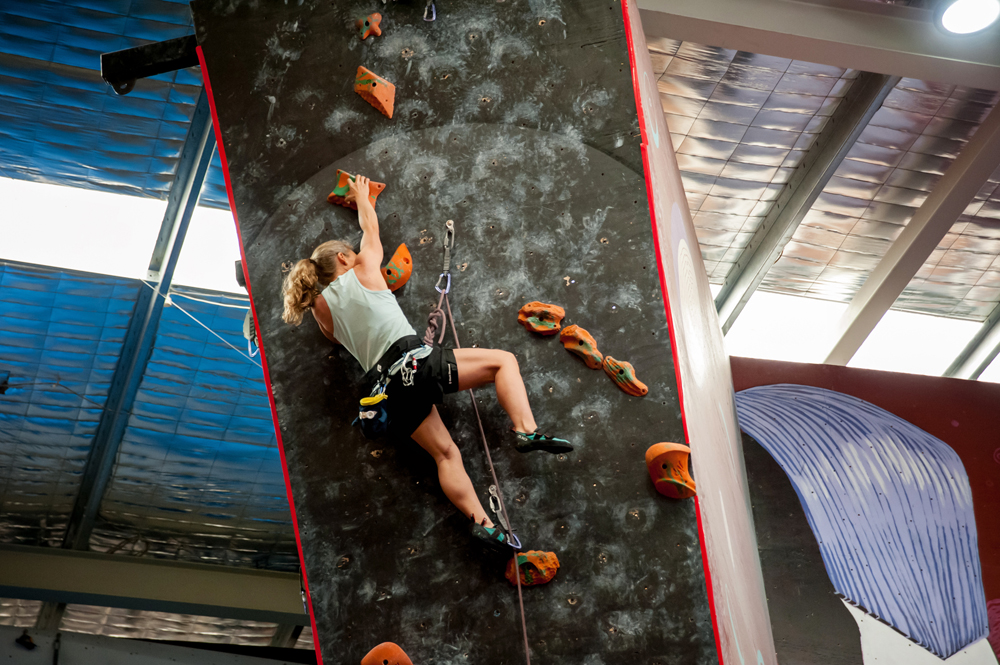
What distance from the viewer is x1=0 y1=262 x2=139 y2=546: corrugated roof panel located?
18.4 feet

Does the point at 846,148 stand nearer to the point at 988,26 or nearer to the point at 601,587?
the point at 988,26

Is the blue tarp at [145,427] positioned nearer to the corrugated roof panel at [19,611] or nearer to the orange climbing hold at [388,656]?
the corrugated roof panel at [19,611]

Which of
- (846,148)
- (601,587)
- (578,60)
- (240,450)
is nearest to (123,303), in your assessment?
(240,450)

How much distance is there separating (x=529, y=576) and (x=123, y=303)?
14.4ft

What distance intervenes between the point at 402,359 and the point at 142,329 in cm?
419

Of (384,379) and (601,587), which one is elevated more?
(384,379)

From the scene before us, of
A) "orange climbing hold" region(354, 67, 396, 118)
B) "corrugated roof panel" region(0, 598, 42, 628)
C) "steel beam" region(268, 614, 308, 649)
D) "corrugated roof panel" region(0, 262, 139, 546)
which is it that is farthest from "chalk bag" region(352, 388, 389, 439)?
"corrugated roof panel" region(0, 598, 42, 628)

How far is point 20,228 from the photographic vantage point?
17.4 feet

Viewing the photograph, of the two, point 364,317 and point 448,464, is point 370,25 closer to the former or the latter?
point 364,317

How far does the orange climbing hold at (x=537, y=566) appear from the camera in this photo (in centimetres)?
234

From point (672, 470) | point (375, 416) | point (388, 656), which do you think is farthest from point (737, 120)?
point (388, 656)

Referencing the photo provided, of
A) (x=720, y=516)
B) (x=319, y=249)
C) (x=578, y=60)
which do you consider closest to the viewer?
(x=319, y=249)

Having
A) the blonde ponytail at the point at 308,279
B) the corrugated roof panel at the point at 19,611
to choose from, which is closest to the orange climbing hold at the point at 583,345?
the blonde ponytail at the point at 308,279

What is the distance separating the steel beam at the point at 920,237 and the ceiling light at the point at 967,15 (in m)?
1.45
